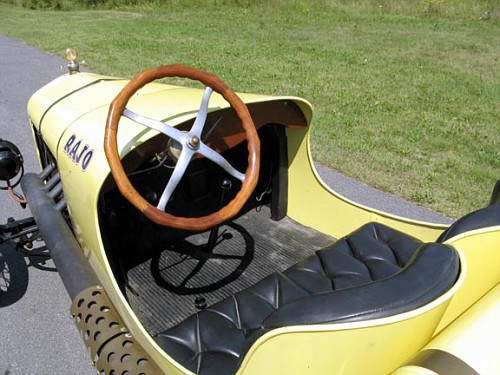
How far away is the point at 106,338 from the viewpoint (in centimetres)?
193

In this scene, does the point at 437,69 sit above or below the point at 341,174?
above

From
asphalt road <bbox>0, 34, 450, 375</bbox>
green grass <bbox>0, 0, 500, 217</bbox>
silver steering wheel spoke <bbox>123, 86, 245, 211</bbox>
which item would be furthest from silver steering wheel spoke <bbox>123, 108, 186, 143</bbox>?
green grass <bbox>0, 0, 500, 217</bbox>

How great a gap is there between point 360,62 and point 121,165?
8.01 m

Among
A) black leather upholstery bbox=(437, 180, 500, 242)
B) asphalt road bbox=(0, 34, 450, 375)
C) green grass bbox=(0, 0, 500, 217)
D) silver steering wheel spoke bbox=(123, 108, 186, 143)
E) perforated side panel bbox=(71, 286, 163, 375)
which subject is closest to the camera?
black leather upholstery bbox=(437, 180, 500, 242)

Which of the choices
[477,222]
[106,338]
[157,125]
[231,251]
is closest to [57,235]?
[106,338]

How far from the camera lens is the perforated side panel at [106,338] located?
1847 millimetres

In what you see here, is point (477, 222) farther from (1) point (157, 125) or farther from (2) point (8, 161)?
(2) point (8, 161)

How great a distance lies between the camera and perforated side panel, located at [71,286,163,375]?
185 centimetres

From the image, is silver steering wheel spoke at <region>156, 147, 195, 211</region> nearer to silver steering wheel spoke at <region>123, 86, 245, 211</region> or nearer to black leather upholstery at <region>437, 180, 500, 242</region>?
silver steering wheel spoke at <region>123, 86, 245, 211</region>

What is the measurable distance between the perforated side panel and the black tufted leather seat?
0.17 m

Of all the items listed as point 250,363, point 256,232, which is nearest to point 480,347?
point 250,363

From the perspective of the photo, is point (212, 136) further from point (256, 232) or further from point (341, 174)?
point (341, 174)

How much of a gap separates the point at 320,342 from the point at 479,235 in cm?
70

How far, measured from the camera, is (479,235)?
1.65 meters
